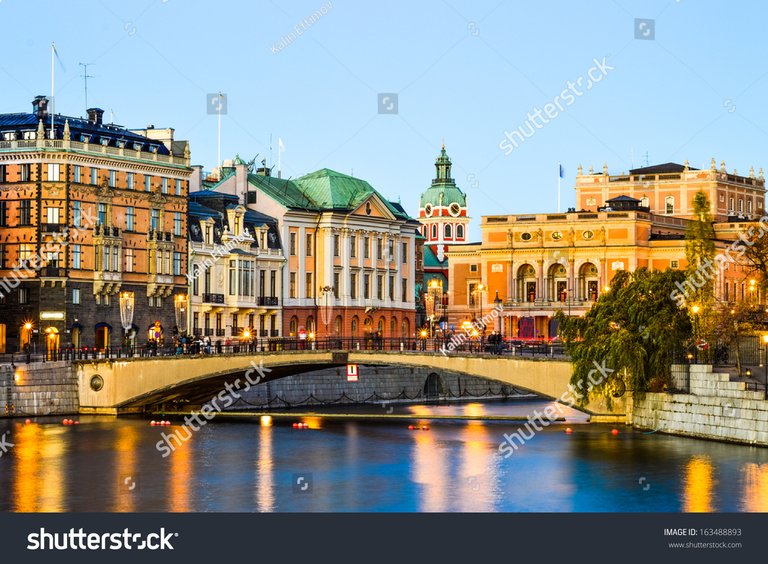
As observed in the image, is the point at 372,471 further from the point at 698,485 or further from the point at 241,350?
the point at 241,350

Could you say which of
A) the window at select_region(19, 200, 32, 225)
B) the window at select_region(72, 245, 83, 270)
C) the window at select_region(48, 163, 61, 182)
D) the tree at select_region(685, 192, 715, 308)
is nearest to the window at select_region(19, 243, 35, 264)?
the window at select_region(19, 200, 32, 225)

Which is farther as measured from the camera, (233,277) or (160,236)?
(233,277)

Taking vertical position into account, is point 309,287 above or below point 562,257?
below

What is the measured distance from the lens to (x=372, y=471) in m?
79.2

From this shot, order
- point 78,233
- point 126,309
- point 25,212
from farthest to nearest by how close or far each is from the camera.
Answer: point 126,309
point 78,233
point 25,212

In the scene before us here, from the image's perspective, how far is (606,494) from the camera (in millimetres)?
71188

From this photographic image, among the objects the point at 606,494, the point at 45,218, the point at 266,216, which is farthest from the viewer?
the point at 266,216

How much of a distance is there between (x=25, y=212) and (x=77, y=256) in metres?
4.44

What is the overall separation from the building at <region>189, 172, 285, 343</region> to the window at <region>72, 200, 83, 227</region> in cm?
1263

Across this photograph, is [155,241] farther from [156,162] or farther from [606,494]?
[606,494]

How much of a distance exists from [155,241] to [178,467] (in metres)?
51.0

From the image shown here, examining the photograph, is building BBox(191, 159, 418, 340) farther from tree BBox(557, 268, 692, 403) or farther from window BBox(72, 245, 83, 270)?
tree BBox(557, 268, 692, 403)

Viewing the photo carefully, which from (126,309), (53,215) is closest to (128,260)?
(126,309)
